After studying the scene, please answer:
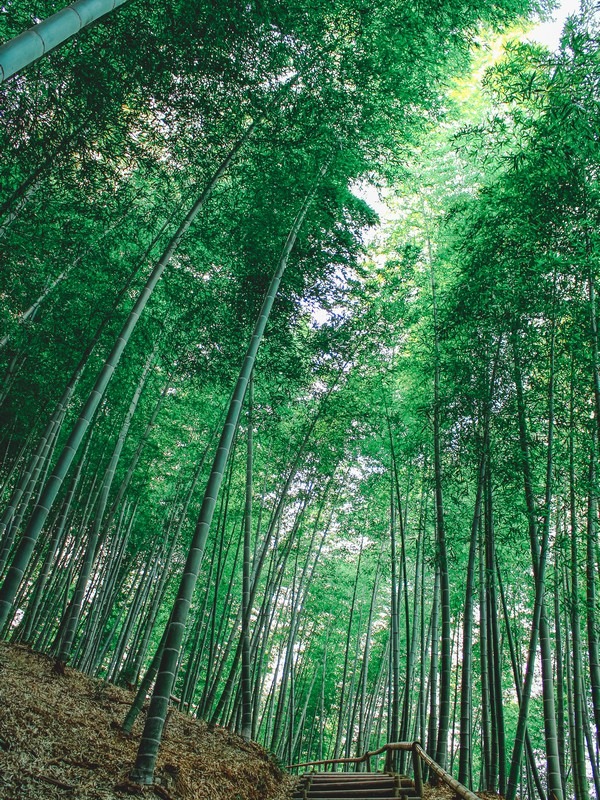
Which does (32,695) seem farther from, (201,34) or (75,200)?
(201,34)

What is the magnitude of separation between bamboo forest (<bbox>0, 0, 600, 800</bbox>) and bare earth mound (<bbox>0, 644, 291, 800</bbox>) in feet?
0.28

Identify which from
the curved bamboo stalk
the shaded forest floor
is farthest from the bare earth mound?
the curved bamboo stalk

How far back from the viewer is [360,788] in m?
4.32

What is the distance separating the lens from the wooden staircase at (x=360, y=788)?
3914 millimetres

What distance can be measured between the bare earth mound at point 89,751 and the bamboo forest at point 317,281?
0.09 meters

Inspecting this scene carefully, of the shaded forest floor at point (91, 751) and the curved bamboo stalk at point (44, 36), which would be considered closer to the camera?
the curved bamboo stalk at point (44, 36)

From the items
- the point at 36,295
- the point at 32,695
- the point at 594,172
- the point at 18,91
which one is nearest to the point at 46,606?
the point at 32,695

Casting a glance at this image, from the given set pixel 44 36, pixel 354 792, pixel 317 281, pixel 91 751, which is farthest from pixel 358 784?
pixel 44 36

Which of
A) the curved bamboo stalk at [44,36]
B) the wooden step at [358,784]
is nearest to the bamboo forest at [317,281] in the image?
the curved bamboo stalk at [44,36]

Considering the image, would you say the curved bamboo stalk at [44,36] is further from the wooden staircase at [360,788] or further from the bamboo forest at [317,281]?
the wooden staircase at [360,788]

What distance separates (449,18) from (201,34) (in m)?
2.18

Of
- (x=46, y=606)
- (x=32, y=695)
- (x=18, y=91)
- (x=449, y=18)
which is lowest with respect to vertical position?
(x=32, y=695)

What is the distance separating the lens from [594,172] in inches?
156

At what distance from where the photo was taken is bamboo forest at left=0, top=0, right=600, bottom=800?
142 inches
